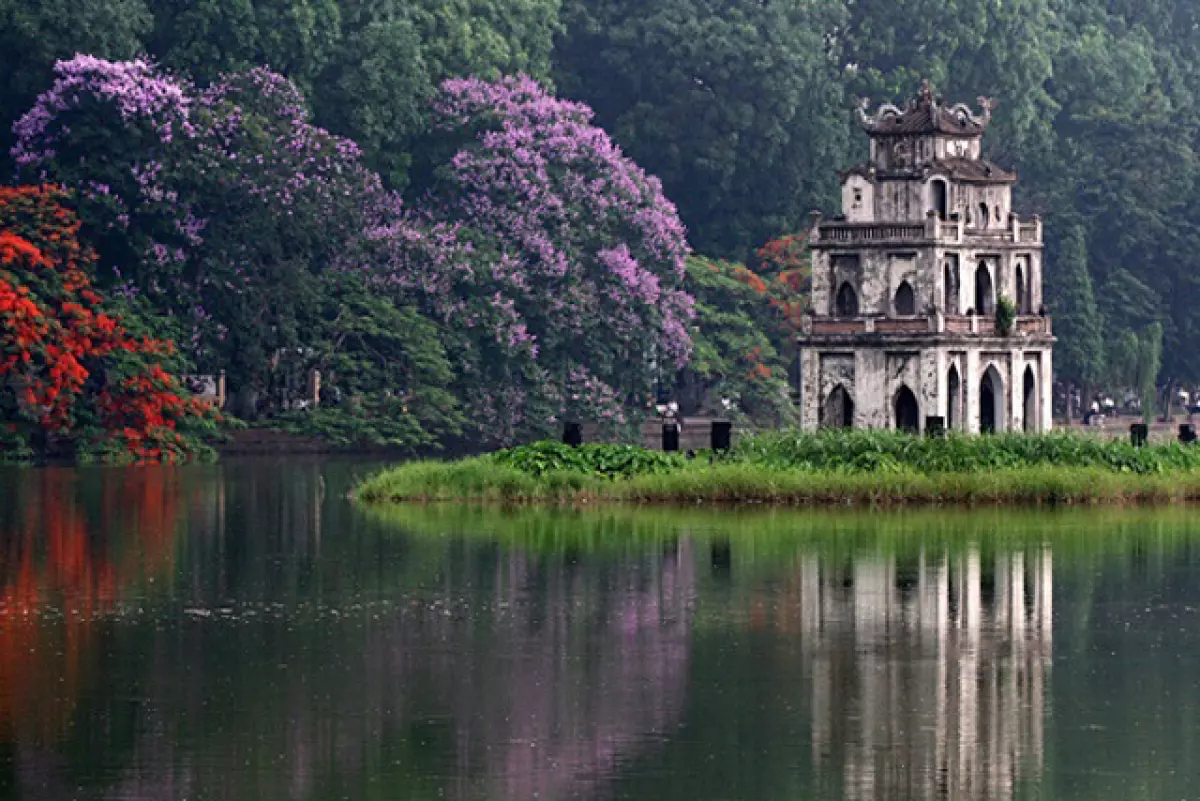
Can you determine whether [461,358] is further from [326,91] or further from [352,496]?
[352,496]

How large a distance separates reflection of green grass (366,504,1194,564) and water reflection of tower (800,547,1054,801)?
260cm

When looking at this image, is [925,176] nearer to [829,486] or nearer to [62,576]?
[829,486]

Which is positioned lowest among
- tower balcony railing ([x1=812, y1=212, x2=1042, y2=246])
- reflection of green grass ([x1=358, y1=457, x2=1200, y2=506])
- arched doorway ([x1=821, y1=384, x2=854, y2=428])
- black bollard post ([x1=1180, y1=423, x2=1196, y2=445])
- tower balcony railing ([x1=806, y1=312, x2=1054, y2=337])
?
reflection of green grass ([x1=358, y1=457, x2=1200, y2=506])

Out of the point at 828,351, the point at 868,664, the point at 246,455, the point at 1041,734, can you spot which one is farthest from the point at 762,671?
the point at 246,455

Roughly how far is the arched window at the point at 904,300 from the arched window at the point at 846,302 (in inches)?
39.0

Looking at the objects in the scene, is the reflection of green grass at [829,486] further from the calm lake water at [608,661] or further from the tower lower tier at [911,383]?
the tower lower tier at [911,383]

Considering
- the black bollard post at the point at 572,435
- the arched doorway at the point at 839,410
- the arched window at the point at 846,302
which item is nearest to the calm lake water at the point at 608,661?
the black bollard post at the point at 572,435

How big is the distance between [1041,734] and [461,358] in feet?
226

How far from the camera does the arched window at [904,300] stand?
255 ft

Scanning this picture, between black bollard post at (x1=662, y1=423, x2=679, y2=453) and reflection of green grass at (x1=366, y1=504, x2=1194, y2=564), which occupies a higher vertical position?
black bollard post at (x1=662, y1=423, x2=679, y2=453)

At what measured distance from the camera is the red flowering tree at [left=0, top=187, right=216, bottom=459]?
85875mm

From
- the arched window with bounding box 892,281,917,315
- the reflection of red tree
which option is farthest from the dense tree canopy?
the arched window with bounding box 892,281,917,315

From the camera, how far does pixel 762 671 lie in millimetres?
34875

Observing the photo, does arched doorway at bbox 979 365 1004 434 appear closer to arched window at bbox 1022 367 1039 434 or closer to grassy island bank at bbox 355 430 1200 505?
arched window at bbox 1022 367 1039 434
